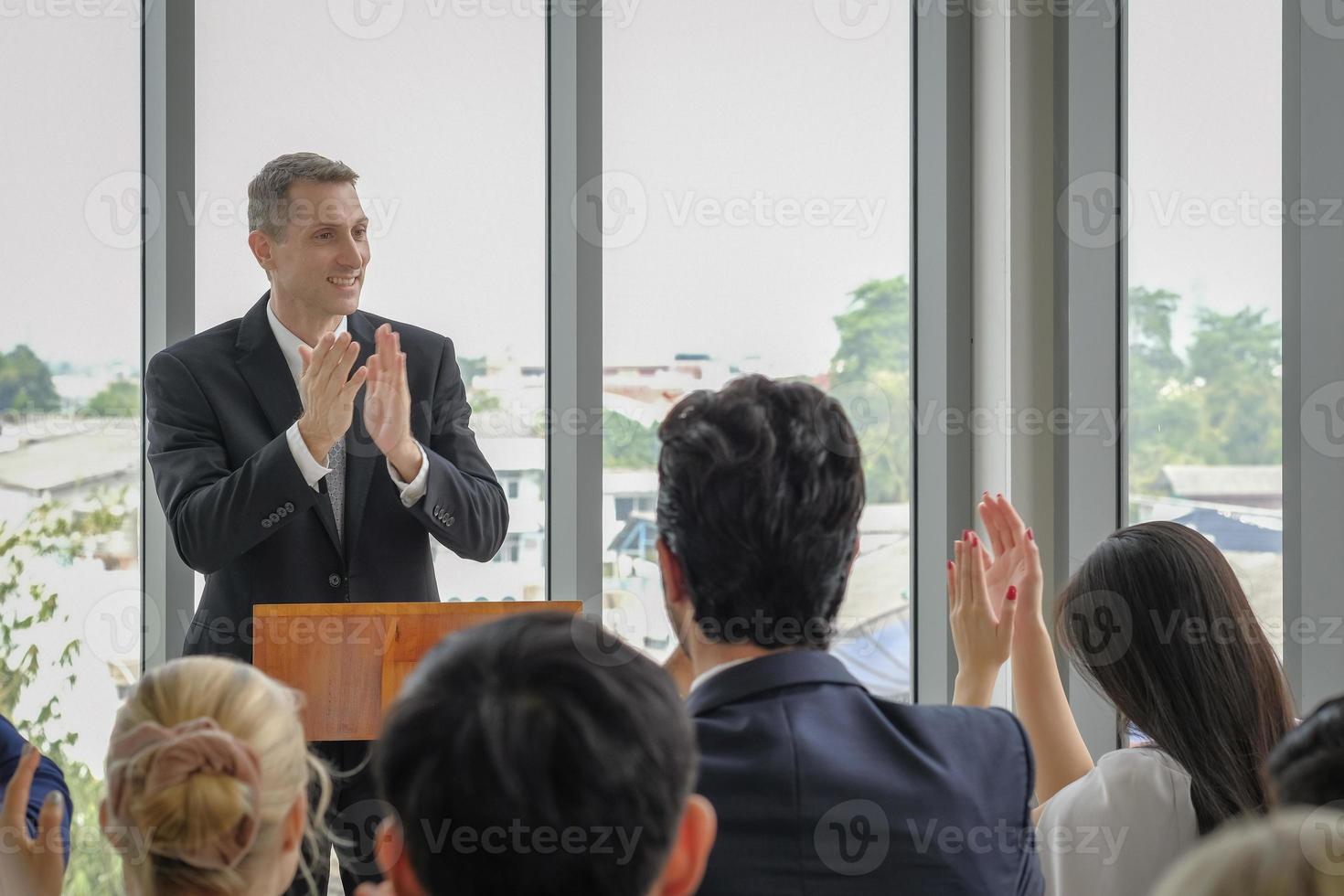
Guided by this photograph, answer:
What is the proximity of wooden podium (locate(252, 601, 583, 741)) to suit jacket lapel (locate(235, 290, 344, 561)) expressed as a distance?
521mm

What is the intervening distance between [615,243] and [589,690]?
215 centimetres

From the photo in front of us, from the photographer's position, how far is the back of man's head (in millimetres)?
1225

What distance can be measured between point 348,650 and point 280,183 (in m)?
1.04

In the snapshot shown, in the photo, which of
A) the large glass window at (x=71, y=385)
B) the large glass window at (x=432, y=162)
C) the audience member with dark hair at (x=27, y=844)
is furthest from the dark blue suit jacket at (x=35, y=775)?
the large glass window at (x=432, y=162)

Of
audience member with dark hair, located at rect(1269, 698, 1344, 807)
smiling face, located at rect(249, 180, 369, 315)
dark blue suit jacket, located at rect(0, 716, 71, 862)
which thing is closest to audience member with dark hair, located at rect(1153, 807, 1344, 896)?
audience member with dark hair, located at rect(1269, 698, 1344, 807)

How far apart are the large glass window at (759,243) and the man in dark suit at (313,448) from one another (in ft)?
2.14

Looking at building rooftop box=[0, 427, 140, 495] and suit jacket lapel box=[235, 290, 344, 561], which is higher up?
suit jacket lapel box=[235, 290, 344, 561]

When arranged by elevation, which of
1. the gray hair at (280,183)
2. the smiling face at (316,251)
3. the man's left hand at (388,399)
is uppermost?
the gray hair at (280,183)

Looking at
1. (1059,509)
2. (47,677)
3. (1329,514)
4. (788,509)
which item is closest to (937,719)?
(788,509)

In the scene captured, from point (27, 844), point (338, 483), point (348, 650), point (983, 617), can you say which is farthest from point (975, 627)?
point (338, 483)

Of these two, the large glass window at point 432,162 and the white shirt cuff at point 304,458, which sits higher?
the large glass window at point 432,162

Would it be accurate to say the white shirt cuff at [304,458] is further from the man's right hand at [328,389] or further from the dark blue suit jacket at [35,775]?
the dark blue suit jacket at [35,775]

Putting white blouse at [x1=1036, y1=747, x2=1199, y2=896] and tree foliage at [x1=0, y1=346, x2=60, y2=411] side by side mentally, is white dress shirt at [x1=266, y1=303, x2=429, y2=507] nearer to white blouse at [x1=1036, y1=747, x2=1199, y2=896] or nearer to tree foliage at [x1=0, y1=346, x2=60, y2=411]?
tree foliage at [x1=0, y1=346, x2=60, y2=411]

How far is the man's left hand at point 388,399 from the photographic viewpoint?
6.84 feet
